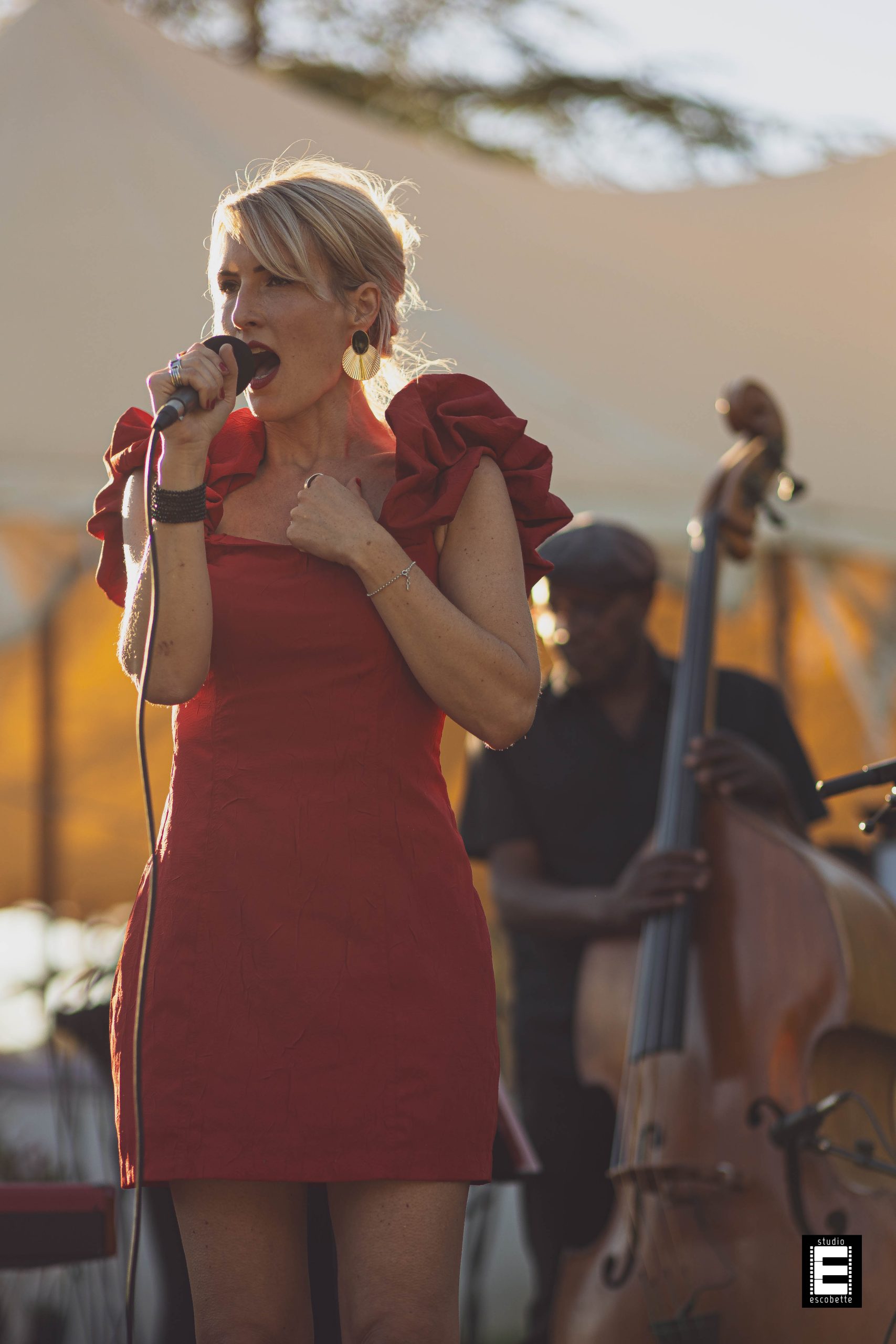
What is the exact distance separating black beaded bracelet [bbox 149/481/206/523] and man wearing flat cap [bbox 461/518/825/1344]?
141 cm

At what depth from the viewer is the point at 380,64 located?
45.8 feet

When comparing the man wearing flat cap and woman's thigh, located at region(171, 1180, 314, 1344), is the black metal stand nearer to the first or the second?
woman's thigh, located at region(171, 1180, 314, 1344)

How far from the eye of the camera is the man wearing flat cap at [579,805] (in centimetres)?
293

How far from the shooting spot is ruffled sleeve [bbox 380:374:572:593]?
5.31 ft

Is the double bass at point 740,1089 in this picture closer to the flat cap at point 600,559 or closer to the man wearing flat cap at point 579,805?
the man wearing flat cap at point 579,805

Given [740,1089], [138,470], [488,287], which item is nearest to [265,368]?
[138,470]

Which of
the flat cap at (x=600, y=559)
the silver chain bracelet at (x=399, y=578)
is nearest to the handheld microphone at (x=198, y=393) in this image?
the silver chain bracelet at (x=399, y=578)

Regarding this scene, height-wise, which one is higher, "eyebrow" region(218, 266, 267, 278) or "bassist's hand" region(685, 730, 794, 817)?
"eyebrow" region(218, 266, 267, 278)

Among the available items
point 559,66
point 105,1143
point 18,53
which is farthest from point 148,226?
point 559,66

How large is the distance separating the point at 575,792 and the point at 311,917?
1.66 metres

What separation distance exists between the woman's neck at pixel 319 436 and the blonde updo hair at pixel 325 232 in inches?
3.3

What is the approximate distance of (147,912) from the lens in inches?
61.1

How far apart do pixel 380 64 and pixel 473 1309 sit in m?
12.1

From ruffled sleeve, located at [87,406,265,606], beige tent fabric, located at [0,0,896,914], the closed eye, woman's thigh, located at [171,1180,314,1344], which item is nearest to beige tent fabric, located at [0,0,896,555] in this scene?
beige tent fabric, located at [0,0,896,914]
